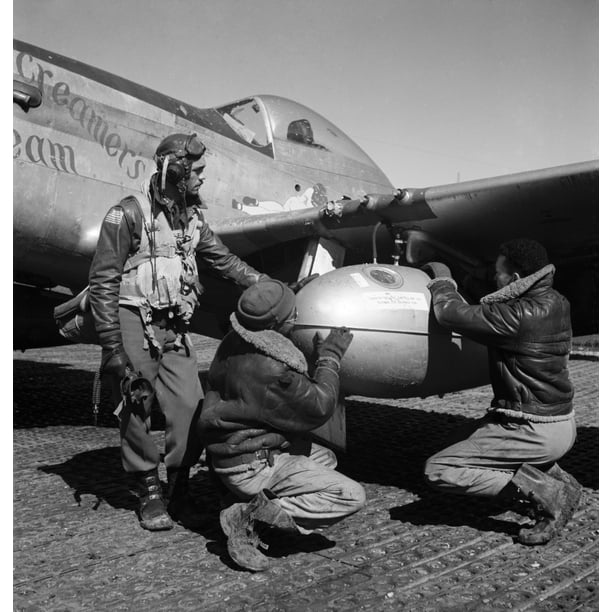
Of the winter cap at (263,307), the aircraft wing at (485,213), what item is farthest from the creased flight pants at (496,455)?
the aircraft wing at (485,213)

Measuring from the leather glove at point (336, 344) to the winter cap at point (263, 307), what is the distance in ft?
0.97

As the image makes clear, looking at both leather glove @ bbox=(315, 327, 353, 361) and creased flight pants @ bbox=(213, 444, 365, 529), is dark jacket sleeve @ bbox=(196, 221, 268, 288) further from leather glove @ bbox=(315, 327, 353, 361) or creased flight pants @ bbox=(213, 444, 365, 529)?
creased flight pants @ bbox=(213, 444, 365, 529)

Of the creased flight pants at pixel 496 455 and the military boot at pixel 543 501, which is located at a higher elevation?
the creased flight pants at pixel 496 455

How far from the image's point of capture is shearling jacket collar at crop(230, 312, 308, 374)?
3.01 meters

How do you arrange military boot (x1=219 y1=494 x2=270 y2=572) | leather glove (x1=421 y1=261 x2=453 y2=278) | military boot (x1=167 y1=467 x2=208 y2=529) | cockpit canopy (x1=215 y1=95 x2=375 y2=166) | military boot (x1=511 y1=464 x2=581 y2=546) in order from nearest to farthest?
1. military boot (x1=219 y1=494 x2=270 y2=572)
2. military boot (x1=511 y1=464 x2=581 y2=546)
3. military boot (x1=167 y1=467 x2=208 y2=529)
4. leather glove (x1=421 y1=261 x2=453 y2=278)
5. cockpit canopy (x1=215 y1=95 x2=375 y2=166)

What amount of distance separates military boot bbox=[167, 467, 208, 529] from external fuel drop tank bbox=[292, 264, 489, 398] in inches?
37.4

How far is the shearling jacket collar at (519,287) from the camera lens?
347cm

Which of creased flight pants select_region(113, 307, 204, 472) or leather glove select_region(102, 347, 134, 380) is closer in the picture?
leather glove select_region(102, 347, 134, 380)

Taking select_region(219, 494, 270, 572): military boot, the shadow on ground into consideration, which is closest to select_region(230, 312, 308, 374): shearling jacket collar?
select_region(219, 494, 270, 572): military boot

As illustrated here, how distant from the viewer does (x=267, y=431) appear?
309 cm

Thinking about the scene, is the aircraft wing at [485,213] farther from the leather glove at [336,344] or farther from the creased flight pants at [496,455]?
the creased flight pants at [496,455]

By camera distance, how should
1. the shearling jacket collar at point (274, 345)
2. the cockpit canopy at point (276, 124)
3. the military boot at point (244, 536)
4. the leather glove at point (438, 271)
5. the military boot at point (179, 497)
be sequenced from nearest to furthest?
the military boot at point (244, 536) → the shearling jacket collar at point (274, 345) → the military boot at point (179, 497) → the leather glove at point (438, 271) → the cockpit canopy at point (276, 124)

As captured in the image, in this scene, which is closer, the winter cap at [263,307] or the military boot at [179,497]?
the winter cap at [263,307]

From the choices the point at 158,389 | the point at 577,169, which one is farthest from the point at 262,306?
the point at 577,169
